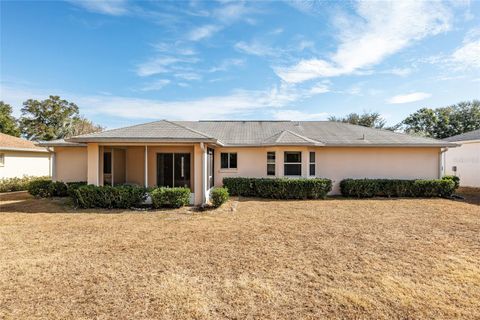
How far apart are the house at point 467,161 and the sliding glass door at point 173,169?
736 inches

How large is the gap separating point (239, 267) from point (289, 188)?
891 centimetres

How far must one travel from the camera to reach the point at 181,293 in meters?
4.07

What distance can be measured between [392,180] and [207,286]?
1343 cm

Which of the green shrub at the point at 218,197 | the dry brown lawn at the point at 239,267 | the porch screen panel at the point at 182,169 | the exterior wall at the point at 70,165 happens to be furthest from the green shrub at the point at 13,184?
the green shrub at the point at 218,197

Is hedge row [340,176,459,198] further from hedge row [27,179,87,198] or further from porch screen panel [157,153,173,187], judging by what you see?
hedge row [27,179,87,198]

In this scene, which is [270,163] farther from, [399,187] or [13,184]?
[13,184]

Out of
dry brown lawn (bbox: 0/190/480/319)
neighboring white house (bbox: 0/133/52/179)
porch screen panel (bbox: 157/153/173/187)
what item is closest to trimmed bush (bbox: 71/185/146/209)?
dry brown lawn (bbox: 0/190/480/319)

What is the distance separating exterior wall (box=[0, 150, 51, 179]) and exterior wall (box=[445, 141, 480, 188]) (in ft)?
107

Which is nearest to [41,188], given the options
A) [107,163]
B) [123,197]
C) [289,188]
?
[107,163]

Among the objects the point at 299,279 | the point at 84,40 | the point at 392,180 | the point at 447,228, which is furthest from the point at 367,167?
the point at 84,40

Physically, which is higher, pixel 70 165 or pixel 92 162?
pixel 92 162

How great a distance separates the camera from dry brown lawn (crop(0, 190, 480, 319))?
12.1 feet

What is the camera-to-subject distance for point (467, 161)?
62.7ft

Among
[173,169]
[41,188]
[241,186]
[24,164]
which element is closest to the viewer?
[173,169]
